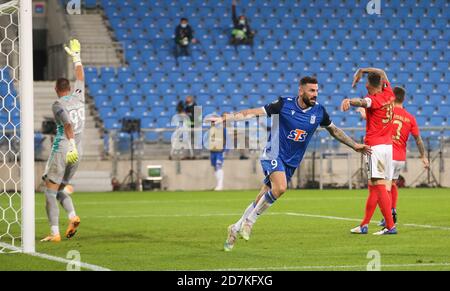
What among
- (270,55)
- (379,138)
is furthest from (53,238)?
(270,55)

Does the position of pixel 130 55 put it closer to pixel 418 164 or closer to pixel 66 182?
pixel 418 164

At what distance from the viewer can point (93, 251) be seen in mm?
10133

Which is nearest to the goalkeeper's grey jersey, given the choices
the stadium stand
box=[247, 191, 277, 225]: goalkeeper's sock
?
box=[247, 191, 277, 225]: goalkeeper's sock

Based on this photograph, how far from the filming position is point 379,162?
40.8 ft

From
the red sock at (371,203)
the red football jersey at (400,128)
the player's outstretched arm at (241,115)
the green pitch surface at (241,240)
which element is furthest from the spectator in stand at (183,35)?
the player's outstretched arm at (241,115)

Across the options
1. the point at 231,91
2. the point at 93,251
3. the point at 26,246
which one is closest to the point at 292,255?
the point at 93,251

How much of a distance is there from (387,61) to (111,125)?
1108 cm

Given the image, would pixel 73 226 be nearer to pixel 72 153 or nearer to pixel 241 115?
pixel 72 153

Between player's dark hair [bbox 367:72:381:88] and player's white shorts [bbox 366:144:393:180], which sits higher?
player's dark hair [bbox 367:72:381:88]

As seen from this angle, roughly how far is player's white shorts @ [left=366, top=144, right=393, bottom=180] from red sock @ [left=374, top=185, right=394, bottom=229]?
175mm

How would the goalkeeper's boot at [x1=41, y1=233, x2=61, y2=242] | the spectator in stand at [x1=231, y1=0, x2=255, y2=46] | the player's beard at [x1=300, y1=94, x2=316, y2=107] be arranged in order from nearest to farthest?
the player's beard at [x1=300, y1=94, x2=316, y2=107] → the goalkeeper's boot at [x1=41, y1=233, x2=61, y2=242] → the spectator in stand at [x1=231, y1=0, x2=255, y2=46]

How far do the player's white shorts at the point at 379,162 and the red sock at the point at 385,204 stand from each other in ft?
0.57

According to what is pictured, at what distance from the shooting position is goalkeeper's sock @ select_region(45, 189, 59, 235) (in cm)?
1162

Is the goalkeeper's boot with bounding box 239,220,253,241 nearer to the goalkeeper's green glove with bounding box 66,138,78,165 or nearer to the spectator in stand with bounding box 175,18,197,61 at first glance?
the goalkeeper's green glove with bounding box 66,138,78,165
